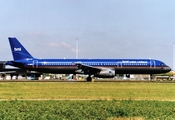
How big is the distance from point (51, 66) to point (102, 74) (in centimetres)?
866

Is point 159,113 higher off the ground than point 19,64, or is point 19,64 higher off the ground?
point 19,64

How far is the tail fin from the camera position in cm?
5672

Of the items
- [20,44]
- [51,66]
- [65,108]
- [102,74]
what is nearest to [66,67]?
[51,66]

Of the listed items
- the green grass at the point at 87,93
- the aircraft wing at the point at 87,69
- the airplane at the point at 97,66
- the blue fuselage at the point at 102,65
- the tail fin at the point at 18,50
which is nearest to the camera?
the green grass at the point at 87,93

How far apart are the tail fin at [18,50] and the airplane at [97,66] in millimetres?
1882

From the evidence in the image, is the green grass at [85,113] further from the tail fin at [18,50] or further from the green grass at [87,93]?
the tail fin at [18,50]

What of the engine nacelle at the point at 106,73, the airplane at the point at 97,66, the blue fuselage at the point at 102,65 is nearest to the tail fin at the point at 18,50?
the airplane at the point at 97,66

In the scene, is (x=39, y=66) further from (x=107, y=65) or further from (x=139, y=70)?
(x=139, y=70)

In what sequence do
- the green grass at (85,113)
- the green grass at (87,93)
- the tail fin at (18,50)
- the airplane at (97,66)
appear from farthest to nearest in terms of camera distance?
1. the tail fin at (18,50)
2. the airplane at (97,66)
3. the green grass at (87,93)
4. the green grass at (85,113)

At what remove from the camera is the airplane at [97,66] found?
51.6 meters

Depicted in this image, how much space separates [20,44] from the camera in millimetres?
57969

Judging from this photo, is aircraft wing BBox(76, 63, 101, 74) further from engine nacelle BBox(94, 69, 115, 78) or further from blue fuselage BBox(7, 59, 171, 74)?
engine nacelle BBox(94, 69, 115, 78)

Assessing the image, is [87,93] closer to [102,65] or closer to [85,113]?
[85,113]

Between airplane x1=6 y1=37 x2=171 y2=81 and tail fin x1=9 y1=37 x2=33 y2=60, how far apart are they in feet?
6.17
